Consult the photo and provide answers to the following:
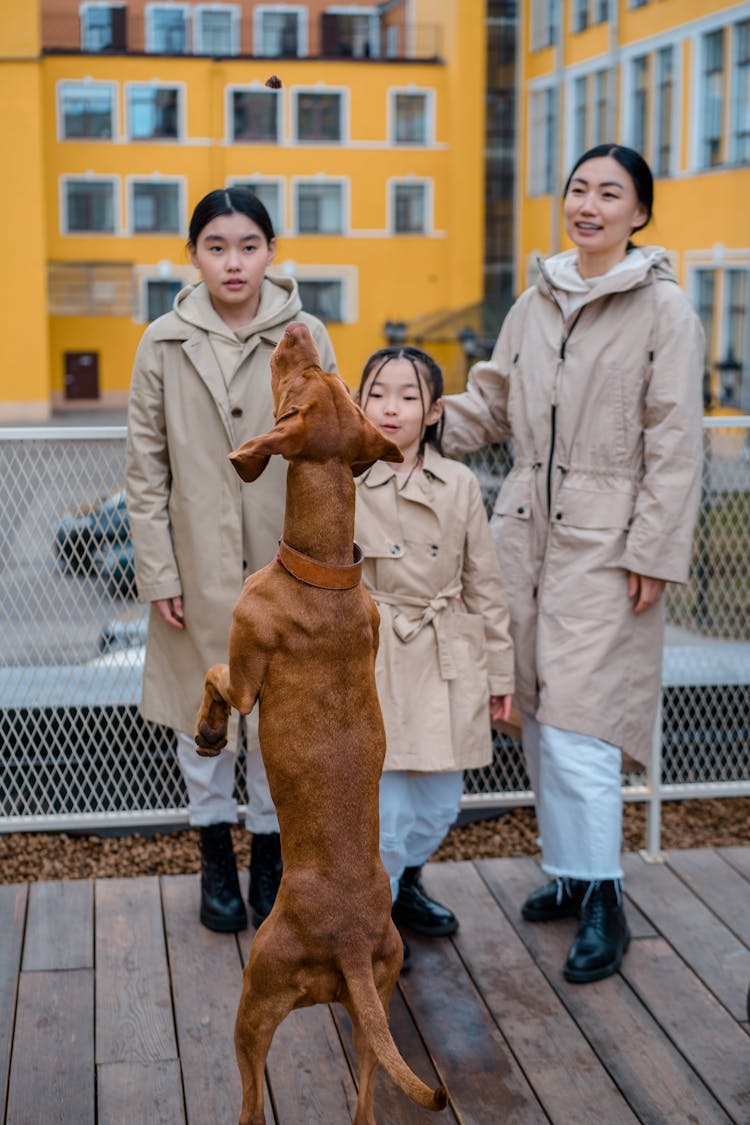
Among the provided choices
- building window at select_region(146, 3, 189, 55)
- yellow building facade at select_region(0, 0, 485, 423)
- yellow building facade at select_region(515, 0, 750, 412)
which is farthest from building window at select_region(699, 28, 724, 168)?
building window at select_region(146, 3, 189, 55)

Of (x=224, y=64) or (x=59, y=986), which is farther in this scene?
(x=224, y=64)

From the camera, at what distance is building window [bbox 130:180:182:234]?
1330 inches

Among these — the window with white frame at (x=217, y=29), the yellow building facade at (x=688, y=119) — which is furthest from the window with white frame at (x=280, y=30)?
the yellow building facade at (x=688, y=119)

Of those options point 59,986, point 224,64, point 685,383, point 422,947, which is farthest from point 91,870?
point 224,64

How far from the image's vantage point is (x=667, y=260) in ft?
10.2

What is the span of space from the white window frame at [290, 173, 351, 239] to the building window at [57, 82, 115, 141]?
4767 mm

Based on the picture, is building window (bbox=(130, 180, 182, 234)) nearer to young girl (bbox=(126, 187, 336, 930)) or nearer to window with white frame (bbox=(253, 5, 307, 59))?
window with white frame (bbox=(253, 5, 307, 59))

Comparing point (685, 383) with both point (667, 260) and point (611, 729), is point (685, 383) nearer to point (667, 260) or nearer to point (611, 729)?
point (667, 260)

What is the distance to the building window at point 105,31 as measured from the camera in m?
36.2

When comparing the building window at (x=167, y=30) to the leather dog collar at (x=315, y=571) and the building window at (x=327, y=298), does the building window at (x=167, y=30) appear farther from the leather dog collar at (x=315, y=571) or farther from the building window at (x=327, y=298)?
the leather dog collar at (x=315, y=571)

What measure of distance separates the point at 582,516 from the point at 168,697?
1.00 metres

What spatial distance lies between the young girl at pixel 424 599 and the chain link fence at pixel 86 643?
72 centimetres

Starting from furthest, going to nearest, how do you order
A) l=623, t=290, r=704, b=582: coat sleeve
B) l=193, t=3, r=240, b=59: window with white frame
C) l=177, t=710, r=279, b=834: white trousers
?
l=193, t=3, r=240, b=59: window with white frame < l=177, t=710, r=279, b=834: white trousers < l=623, t=290, r=704, b=582: coat sleeve

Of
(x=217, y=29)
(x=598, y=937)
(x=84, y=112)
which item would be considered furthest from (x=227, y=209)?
(x=217, y=29)
